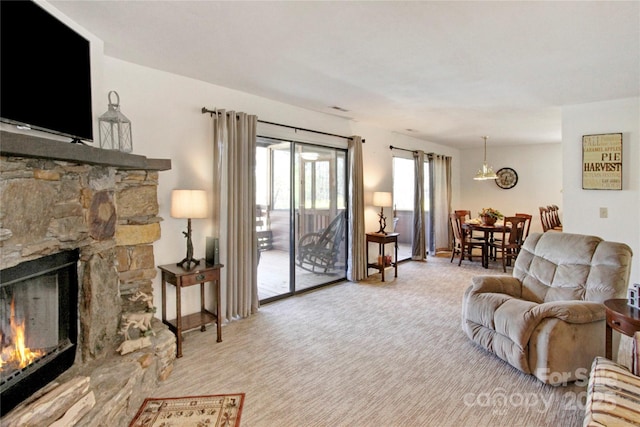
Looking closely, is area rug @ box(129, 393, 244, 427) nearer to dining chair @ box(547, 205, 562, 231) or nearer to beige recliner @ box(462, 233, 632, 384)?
beige recliner @ box(462, 233, 632, 384)

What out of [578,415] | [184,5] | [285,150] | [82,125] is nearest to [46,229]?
[82,125]

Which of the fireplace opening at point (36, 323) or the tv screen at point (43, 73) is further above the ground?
the tv screen at point (43, 73)

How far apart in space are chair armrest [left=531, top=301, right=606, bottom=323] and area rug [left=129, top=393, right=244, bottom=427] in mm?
2184

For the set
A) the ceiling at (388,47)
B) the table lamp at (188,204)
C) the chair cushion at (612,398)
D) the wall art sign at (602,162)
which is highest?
the ceiling at (388,47)

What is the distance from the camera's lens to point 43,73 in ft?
6.57

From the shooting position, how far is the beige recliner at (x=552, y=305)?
7.72 feet

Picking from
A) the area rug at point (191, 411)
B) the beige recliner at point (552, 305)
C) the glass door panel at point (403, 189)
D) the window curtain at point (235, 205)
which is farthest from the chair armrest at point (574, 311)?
the glass door panel at point (403, 189)

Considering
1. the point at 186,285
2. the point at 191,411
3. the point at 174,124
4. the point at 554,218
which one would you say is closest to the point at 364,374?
the point at 191,411

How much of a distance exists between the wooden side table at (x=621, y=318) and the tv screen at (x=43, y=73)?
11.9 ft

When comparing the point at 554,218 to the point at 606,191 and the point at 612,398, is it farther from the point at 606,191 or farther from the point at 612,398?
the point at 612,398

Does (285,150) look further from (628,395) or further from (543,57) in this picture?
(628,395)

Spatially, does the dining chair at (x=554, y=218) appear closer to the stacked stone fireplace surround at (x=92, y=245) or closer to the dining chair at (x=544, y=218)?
the dining chair at (x=544, y=218)

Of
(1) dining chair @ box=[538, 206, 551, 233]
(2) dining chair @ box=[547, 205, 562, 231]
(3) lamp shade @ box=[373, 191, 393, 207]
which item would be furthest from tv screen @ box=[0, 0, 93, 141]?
(2) dining chair @ box=[547, 205, 562, 231]

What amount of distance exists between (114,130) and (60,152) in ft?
3.25
